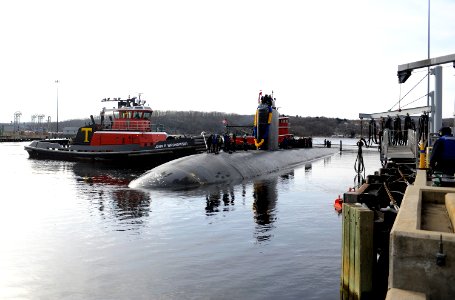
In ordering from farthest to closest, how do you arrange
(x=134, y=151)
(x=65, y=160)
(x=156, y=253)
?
1. (x=65, y=160)
2. (x=134, y=151)
3. (x=156, y=253)

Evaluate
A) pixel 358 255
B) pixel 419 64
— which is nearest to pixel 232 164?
pixel 419 64

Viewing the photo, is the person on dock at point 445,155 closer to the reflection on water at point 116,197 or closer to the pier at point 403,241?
the pier at point 403,241

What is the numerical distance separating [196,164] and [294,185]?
18.0 ft

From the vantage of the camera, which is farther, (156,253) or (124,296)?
(156,253)

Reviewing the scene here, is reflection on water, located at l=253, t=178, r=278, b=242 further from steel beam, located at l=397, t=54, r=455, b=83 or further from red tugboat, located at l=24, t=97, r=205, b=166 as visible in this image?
red tugboat, located at l=24, t=97, r=205, b=166

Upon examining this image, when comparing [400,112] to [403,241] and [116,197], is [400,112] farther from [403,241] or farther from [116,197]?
[403,241]

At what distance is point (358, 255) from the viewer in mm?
7734

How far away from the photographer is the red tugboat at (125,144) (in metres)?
38.2

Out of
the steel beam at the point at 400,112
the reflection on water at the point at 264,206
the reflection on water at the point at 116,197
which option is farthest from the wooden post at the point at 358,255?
the steel beam at the point at 400,112

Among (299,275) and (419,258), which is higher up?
(419,258)

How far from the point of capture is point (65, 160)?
45.7 m

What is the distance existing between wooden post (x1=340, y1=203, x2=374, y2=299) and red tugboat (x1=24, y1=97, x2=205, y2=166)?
99.0 feet

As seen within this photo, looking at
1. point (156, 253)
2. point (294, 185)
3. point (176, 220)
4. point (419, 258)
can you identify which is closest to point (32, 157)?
point (294, 185)

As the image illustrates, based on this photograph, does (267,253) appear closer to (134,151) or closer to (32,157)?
(134,151)
